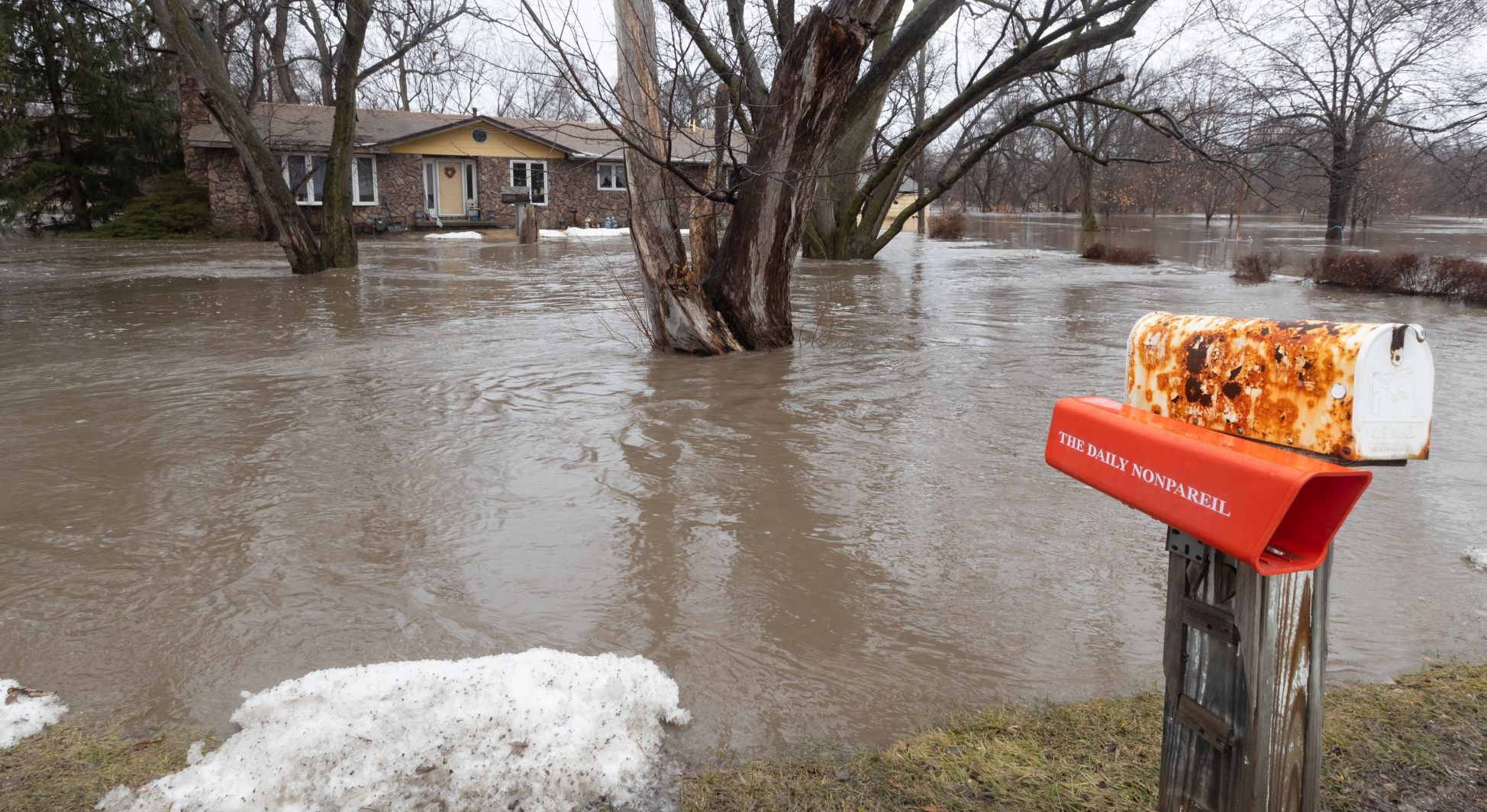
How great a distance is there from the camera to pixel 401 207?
101 feet

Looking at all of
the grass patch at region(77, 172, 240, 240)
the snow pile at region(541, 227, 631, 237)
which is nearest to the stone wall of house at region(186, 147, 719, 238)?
the grass patch at region(77, 172, 240, 240)

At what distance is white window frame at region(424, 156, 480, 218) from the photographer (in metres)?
31.5

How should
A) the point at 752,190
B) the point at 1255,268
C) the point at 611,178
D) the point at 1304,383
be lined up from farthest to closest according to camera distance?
the point at 611,178, the point at 1255,268, the point at 752,190, the point at 1304,383

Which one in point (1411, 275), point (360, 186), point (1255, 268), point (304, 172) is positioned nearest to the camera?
point (1411, 275)

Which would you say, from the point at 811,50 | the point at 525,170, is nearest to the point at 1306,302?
the point at 811,50

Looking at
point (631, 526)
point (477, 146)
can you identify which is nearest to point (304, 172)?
point (477, 146)

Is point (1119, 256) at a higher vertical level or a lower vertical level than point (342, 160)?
lower

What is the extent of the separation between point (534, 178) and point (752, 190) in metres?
26.2

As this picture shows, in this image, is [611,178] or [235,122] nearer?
[235,122]

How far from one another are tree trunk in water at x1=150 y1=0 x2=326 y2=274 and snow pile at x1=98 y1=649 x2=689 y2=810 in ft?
50.6

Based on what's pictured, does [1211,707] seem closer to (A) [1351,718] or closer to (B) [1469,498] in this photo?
(A) [1351,718]

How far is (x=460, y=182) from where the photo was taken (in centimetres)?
3238

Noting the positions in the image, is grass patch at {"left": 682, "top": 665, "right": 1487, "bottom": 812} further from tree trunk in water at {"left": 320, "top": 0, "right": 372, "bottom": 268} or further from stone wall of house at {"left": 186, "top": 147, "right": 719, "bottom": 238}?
stone wall of house at {"left": 186, "top": 147, "right": 719, "bottom": 238}

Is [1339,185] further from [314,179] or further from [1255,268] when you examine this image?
[314,179]
